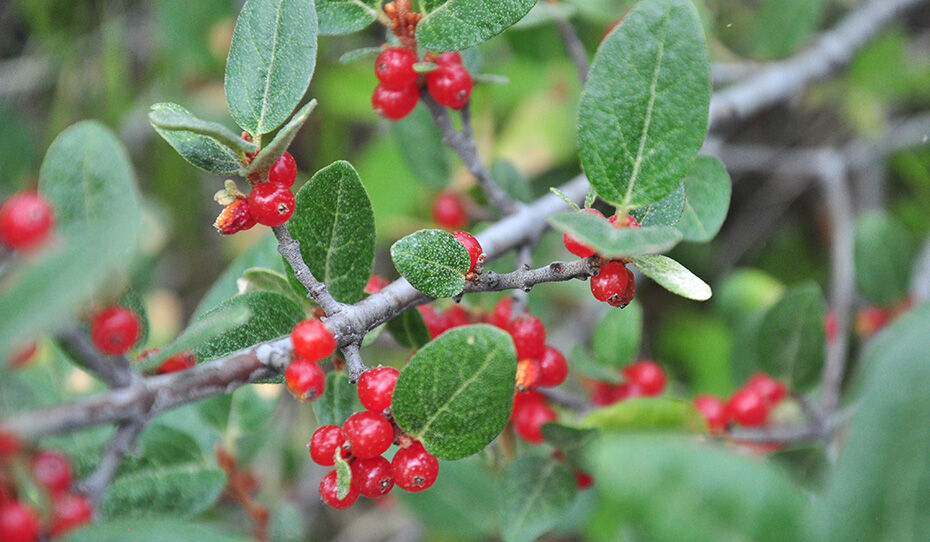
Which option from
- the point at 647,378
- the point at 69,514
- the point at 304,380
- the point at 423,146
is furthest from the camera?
the point at 423,146

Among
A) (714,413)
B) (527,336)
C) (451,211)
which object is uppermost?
(527,336)

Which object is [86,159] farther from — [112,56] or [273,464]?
[112,56]

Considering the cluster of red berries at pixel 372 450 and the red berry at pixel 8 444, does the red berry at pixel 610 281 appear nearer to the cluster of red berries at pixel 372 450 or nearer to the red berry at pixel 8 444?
the cluster of red berries at pixel 372 450

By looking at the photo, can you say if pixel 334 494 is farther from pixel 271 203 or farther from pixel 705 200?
pixel 705 200

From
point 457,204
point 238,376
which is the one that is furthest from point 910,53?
point 238,376

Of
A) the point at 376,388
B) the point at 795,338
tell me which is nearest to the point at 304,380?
the point at 376,388

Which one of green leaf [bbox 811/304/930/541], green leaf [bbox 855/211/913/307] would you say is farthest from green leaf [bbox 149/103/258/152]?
green leaf [bbox 855/211/913/307]

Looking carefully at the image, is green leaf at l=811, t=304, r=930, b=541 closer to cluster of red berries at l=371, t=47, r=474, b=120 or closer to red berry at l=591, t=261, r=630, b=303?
red berry at l=591, t=261, r=630, b=303

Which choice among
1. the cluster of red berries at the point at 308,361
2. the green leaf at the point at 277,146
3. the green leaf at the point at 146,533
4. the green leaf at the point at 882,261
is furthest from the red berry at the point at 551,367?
the green leaf at the point at 882,261
